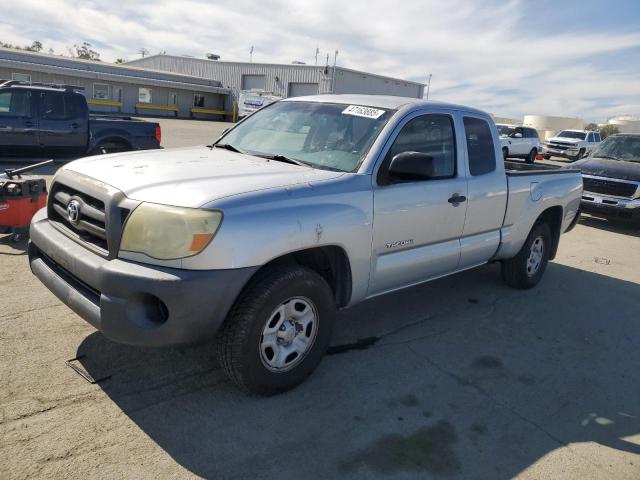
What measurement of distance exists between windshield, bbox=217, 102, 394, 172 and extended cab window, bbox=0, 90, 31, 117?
28.3 ft

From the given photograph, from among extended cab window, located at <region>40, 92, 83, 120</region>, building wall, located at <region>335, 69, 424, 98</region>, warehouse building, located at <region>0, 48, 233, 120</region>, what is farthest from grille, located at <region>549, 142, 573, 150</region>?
warehouse building, located at <region>0, 48, 233, 120</region>

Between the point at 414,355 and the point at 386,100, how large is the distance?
209 cm

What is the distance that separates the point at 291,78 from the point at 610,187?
3923 cm

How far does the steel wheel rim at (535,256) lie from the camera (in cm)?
580

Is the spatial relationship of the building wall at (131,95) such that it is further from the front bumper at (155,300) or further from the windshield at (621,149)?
the front bumper at (155,300)

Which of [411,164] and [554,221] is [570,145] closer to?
[554,221]

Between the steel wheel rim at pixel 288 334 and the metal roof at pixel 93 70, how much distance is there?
108 ft

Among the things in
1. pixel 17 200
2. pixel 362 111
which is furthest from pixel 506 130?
pixel 17 200

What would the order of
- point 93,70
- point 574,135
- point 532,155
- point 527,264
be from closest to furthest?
point 527,264 < point 532,155 < point 574,135 < point 93,70

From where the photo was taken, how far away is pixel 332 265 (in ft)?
11.6

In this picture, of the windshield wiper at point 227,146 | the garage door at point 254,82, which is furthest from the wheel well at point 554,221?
the garage door at point 254,82

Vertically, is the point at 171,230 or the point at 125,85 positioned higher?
the point at 125,85

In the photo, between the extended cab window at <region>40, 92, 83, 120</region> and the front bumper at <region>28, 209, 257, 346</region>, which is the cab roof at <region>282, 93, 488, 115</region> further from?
the extended cab window at <region>40, 92, 83, 120</region>

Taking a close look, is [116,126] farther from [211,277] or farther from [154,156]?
[211,277]
